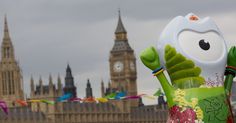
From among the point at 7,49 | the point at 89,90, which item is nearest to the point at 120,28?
the point at 89,90

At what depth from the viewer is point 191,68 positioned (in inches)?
1577

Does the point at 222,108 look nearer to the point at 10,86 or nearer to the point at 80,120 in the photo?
the point at 80,120

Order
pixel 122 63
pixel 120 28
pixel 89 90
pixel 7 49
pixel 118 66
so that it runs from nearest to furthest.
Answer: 1. pixel 7 49
2. pixel 89 90
3. pixel 122 63
4. pixel 118 66
5. pixel 120 28

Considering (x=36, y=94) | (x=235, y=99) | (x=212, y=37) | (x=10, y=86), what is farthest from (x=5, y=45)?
(x=212, y=37)

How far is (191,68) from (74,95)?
350 feet

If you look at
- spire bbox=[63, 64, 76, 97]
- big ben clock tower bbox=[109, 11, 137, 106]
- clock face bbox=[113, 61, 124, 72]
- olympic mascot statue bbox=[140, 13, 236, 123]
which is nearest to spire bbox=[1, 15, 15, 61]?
spire bbox=[63, 64, 76, 97]

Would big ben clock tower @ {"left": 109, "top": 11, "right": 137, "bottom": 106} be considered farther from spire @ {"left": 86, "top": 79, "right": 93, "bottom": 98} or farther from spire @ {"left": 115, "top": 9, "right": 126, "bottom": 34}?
spire @ {"left": 86, "top": 79, "right": 93, "bottom": 98}

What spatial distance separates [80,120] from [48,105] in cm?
687

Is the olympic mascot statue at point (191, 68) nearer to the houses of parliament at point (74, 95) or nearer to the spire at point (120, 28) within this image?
the houses of parliament at point (74, 95)

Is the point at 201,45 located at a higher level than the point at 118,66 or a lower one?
lower

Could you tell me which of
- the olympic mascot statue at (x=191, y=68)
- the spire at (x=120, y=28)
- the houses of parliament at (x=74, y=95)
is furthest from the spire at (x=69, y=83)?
the olympic mascot statue at (x=191, y=68)

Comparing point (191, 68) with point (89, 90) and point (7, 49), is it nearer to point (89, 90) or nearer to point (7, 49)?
point (7, 49)

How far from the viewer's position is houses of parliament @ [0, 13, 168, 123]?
423 feet

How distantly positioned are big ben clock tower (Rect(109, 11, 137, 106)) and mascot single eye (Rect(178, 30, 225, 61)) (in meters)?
128
